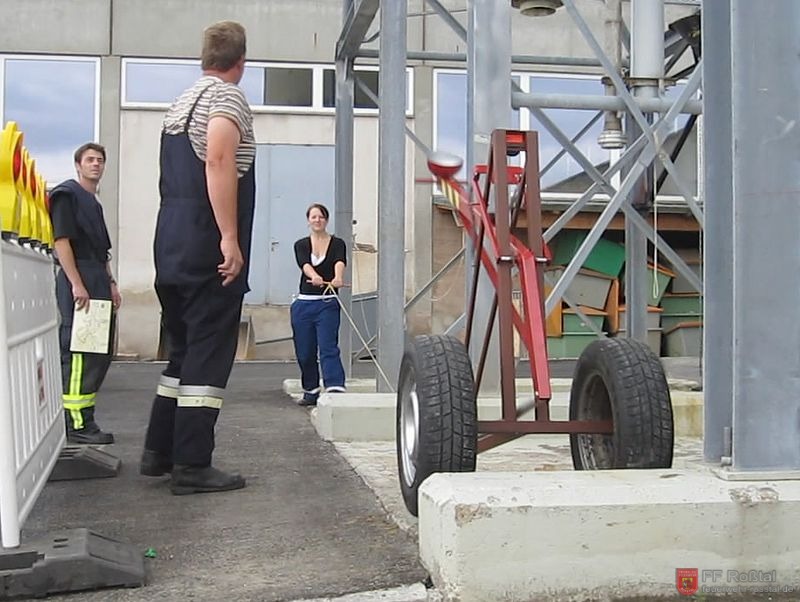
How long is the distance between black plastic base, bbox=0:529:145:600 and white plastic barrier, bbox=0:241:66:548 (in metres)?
0.07

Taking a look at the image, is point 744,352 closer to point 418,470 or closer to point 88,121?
point 418,470

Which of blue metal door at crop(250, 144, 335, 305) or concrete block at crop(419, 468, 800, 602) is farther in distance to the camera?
blue metal door at crop(250, 144, 335, 305)

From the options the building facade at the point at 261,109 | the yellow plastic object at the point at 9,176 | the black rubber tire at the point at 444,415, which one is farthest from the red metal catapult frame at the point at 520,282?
the building facade at the point at 261,109

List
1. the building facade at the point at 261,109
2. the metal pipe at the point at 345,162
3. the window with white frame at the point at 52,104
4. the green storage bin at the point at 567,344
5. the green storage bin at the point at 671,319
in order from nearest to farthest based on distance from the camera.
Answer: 1. the metal pipe at the point at 345,162
2. the green storage bin at the point at 567,344
3. the building facade at the point at 261,109
4. the window with white frame at the point at 52,104
5. the green storage bin at the point at 671,319

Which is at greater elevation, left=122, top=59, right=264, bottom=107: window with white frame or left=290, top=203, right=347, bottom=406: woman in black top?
left=122, top=59, right=264, bottom=107: window with white frame

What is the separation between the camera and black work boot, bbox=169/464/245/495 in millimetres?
4238

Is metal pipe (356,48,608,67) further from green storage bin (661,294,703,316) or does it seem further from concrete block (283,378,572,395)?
green storage bin (661,294,703,316)

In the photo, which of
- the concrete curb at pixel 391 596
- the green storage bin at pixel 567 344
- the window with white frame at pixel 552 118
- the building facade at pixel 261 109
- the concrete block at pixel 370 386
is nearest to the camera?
the concrete curb at pixel 391 596

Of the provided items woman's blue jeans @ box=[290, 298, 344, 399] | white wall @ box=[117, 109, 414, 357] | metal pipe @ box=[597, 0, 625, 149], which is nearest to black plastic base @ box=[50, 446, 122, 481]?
woman's blue jeans @ box=[290, 298, 344, 399]

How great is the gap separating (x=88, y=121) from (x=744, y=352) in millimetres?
15267

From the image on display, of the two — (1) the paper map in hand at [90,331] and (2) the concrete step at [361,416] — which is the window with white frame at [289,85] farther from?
(1) the paper map in hand at [90,331]

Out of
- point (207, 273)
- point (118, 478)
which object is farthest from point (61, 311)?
point (207, 273)

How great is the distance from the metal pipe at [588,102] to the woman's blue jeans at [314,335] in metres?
2.73

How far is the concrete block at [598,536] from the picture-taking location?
9.18 feet
